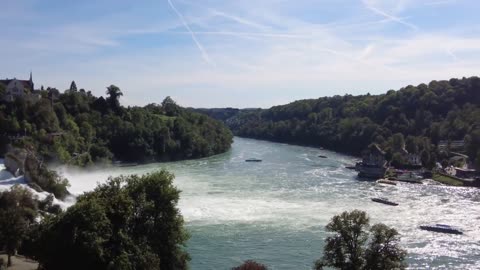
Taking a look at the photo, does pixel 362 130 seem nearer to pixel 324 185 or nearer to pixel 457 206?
pixel 324 185

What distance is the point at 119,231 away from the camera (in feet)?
70.2

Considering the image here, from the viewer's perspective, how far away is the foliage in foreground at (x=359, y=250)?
1909 centimetres

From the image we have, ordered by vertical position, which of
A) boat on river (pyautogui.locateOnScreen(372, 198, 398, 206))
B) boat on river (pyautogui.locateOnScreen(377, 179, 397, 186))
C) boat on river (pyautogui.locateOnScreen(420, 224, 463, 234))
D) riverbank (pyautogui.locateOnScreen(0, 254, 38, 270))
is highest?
boat on river (pyautogui.locateOnScreen(377, 179, 397, 186))

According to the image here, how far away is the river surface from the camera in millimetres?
28406

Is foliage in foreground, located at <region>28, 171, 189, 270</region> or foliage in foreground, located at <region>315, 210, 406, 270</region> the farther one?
foliage in foreground, located at <region>28, 171, 189, 270</region>

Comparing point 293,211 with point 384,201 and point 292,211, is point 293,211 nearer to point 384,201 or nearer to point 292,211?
point 292,211

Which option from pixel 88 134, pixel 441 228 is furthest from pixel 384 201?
pixel 88 134

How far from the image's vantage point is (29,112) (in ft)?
193

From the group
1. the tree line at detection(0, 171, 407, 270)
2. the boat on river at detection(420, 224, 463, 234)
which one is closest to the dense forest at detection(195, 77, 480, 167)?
the boat on river at detection(420, 224, 463, 234)

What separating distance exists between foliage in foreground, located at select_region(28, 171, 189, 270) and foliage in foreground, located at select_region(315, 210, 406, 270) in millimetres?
6769

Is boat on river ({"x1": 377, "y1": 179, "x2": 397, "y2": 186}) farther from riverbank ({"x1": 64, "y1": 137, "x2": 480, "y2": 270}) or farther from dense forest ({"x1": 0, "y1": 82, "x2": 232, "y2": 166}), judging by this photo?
dense forest ({"x1": 0, "y1": 82, "x2": 232, "y2": 166})

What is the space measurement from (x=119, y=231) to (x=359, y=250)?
919 centimetres

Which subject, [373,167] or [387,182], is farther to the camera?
[373,167]

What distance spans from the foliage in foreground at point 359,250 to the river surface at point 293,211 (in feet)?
22.4
